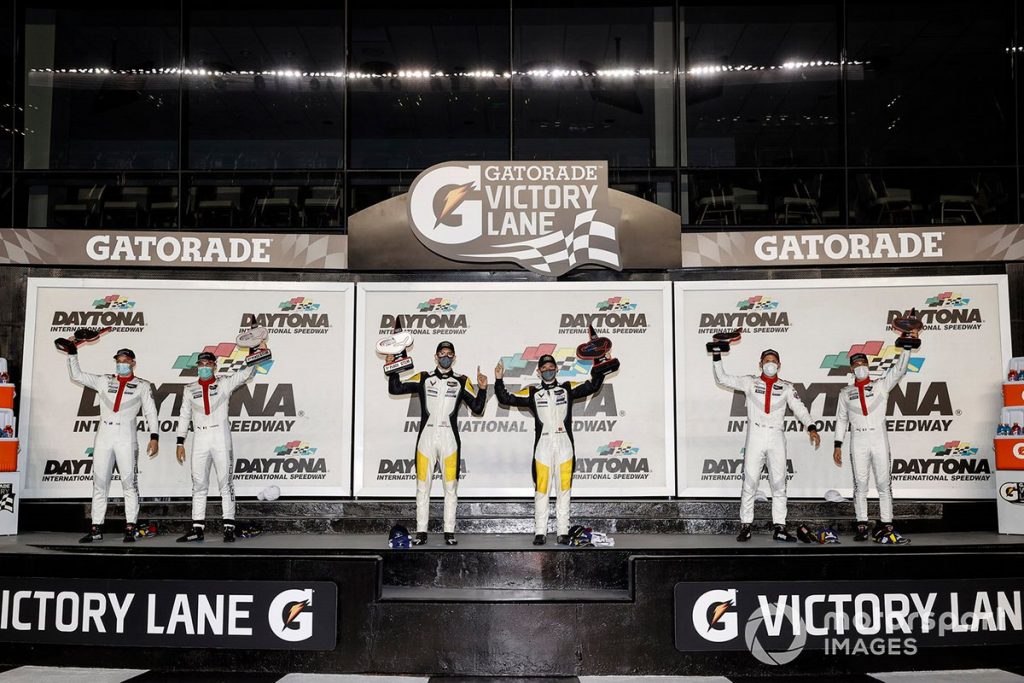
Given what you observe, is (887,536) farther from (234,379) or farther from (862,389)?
(234,379)

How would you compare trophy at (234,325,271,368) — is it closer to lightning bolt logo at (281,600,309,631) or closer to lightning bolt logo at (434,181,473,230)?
lightning bolt logo at (434,181,473,230)

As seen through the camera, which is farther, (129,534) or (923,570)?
(129,534)

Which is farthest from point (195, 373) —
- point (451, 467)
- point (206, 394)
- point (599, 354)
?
point (599, 354)

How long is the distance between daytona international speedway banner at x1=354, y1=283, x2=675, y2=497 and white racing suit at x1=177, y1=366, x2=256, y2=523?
1.37m

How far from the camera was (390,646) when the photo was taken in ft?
21.6

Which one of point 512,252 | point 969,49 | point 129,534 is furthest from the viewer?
point 969,49

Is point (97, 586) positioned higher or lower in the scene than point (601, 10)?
lower

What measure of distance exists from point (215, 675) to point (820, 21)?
10628 mm

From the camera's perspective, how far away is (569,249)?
866 cm

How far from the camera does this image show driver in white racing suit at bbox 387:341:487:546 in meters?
7.88

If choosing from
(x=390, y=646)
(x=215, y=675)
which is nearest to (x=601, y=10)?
(x=390, y=646)

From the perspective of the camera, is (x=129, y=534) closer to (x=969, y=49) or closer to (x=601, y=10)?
(x=601, y=10)

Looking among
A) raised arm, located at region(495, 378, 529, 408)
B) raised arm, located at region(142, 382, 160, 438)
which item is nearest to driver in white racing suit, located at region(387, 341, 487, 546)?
raised arm, located at region(495, 378, 529, 408)

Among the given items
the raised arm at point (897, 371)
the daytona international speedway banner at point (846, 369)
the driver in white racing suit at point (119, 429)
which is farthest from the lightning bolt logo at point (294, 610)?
the raised arm at point (897, 371)
